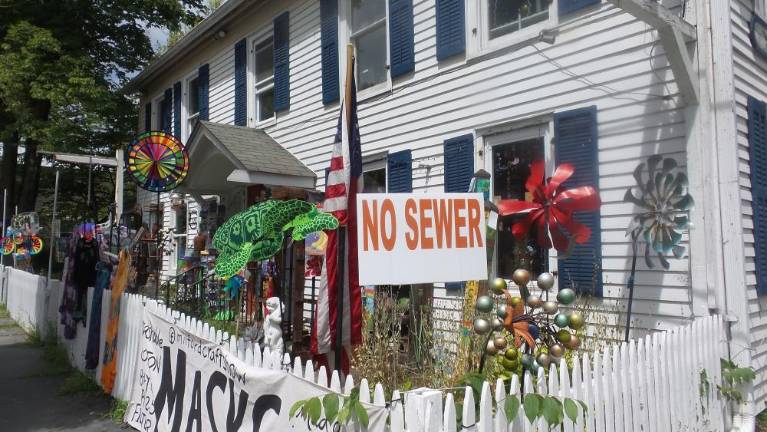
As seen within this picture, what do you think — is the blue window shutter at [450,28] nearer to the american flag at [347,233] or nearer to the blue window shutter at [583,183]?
the blue window shutter at [583,183]

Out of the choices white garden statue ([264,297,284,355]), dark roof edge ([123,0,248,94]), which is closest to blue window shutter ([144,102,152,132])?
dark roof edge ([123,0,248,94])

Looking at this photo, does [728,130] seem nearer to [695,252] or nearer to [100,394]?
[695,252]

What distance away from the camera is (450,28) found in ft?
21.6

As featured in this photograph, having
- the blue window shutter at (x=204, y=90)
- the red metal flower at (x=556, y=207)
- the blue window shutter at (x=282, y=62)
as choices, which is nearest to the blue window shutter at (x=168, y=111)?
the blue window shutter at (x=204, y=90)

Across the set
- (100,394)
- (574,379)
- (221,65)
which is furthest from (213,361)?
(221,65)

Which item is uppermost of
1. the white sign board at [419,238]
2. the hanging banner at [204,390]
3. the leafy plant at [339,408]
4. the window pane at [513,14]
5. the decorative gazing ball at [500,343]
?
the window pane at [513,14]

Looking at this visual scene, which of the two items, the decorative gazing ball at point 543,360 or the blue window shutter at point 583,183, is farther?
the blue window shutter at point 583,183

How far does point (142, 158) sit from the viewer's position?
22.5 feet

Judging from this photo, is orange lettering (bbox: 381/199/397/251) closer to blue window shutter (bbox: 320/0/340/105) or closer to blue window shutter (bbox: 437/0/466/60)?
blue window shutter (bbox: 437/0/466/60)

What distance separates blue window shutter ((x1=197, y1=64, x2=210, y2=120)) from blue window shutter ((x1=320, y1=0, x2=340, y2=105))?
14.7ft

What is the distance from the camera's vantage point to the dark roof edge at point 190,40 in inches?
422

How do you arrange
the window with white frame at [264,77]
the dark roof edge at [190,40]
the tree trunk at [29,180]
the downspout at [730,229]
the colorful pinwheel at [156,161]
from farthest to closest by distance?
the tree trunk at [29,180] < the dark roof edge at [190,40] < the window with white frame at [264,77] < the colorful pinwheel at [156,161] < the downspout at [730,229]

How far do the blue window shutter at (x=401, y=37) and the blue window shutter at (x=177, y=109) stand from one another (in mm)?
7764

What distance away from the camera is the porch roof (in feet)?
26.5
